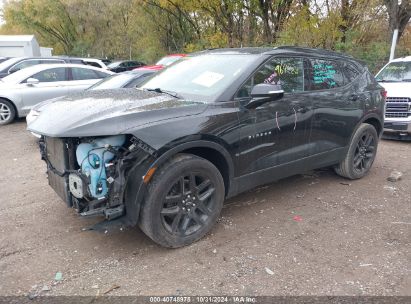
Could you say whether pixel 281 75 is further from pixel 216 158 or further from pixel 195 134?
pixel 195 134

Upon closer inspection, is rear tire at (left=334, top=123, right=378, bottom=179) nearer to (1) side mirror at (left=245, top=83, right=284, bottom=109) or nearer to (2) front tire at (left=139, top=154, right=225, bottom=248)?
(1) side mirror at (left=245, top=83, right=284, bottom=109)

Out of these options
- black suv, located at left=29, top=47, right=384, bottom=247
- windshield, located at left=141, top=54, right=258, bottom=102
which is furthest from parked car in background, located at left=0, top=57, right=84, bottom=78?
black suv, located at left=29, top=47, right=384, bottom=247

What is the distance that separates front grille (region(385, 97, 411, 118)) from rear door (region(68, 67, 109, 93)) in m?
7.44

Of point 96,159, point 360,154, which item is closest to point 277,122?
point 96,159

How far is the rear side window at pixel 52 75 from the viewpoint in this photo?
31.5ft

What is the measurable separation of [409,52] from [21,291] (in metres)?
15.4

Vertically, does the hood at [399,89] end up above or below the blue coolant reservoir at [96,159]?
above

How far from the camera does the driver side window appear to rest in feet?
12.4

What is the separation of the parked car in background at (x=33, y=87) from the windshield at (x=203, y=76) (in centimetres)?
601

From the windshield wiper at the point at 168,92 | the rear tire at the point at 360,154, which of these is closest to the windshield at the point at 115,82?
the windshield wiper at the point at 168,92

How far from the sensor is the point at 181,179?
3.29 metres

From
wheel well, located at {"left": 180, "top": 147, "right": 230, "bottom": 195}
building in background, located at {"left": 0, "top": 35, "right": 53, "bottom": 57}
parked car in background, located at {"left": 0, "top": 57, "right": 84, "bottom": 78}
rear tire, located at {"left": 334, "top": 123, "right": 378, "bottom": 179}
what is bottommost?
rear tire, located at {"left": 334, "top": 123, "right": 378, "bottom": 179}

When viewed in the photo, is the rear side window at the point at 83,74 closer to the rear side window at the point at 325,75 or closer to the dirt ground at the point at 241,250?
the dirt ground at the point at 241,250

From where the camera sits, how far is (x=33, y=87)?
944 centimetres
